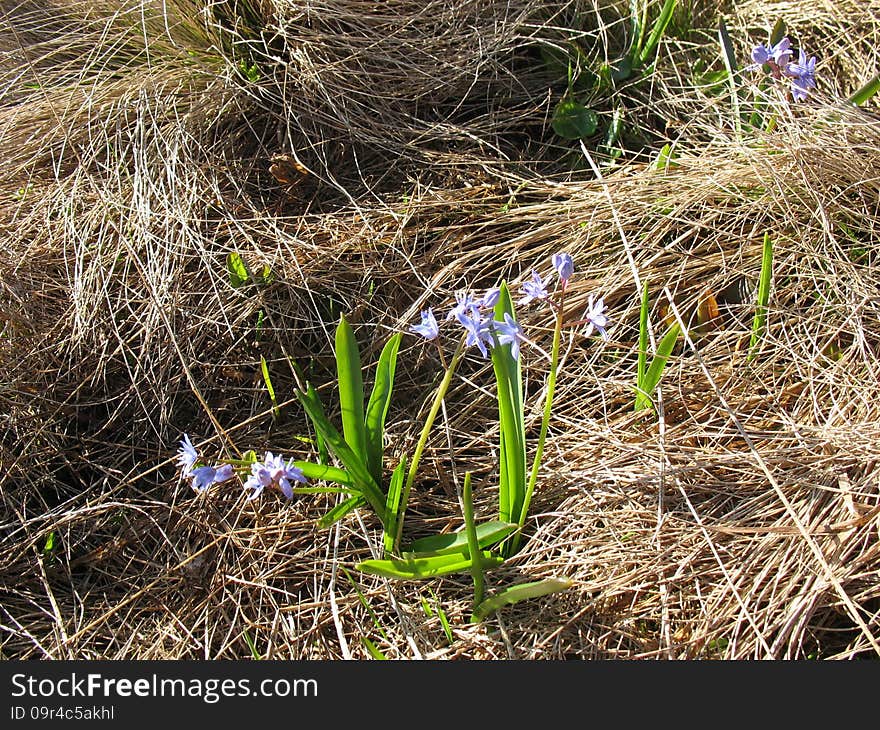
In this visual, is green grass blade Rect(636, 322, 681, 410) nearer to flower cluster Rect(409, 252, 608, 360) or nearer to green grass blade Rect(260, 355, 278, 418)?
flower cluster Rect(409, 252, 608, 360)

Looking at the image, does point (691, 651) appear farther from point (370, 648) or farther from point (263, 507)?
point (263, 507)

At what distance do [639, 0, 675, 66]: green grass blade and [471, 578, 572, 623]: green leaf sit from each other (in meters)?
1.69

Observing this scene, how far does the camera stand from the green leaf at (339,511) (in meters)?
1.51

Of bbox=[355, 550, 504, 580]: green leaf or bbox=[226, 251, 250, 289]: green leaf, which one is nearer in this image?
bbox=[355, 550, 504, 580]: green leaf

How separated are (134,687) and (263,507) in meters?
0.41

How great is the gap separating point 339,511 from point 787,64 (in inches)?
56.5

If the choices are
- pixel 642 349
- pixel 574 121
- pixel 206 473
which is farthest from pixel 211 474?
pixel 574 121

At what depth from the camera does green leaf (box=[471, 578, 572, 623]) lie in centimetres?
128

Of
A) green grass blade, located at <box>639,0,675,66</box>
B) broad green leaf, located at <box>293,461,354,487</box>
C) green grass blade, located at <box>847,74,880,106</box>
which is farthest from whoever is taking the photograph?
green grass blade, located at <box>639,0,675,66</box>

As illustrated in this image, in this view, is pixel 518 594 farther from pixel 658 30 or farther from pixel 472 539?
pixel 658 30

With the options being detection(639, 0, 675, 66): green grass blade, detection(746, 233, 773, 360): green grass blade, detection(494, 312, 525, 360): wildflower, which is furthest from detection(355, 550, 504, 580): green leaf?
detection(639, 0, 675, 66): green grass blade

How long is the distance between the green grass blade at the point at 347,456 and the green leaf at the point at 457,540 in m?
0.11

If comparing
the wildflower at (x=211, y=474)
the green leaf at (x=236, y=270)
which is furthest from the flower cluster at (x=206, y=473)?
the green leaf at (x=236, y=270)

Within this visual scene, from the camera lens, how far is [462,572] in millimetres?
1521
